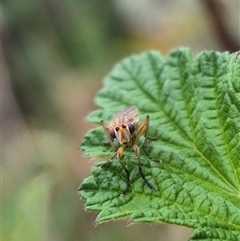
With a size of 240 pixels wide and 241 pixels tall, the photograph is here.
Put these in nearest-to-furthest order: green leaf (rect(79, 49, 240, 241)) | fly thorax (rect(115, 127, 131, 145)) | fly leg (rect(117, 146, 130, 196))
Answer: green leaf (rect(79, 49, 240, 241)) → fly leg (rect(117, 146, 130, 196)) → fly thorax (rect(115, 127, 131, 145))

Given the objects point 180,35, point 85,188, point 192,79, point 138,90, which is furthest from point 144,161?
point 180,35

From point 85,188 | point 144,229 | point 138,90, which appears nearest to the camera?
point 85,188

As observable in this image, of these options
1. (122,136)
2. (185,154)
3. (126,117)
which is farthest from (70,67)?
(185,154)

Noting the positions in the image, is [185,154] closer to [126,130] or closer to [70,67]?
[126,130]

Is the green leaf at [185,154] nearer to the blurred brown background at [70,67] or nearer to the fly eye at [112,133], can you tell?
the fly eye at [112,133]

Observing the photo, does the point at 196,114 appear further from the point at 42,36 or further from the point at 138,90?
the point at 42,36

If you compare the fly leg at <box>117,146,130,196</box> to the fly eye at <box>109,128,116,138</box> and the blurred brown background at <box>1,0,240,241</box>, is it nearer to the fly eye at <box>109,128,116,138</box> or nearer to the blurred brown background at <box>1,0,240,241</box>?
the fly eye at <box>109,128,116,138</box>

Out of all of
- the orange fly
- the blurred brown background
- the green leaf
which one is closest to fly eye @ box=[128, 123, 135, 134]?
the orange fly
